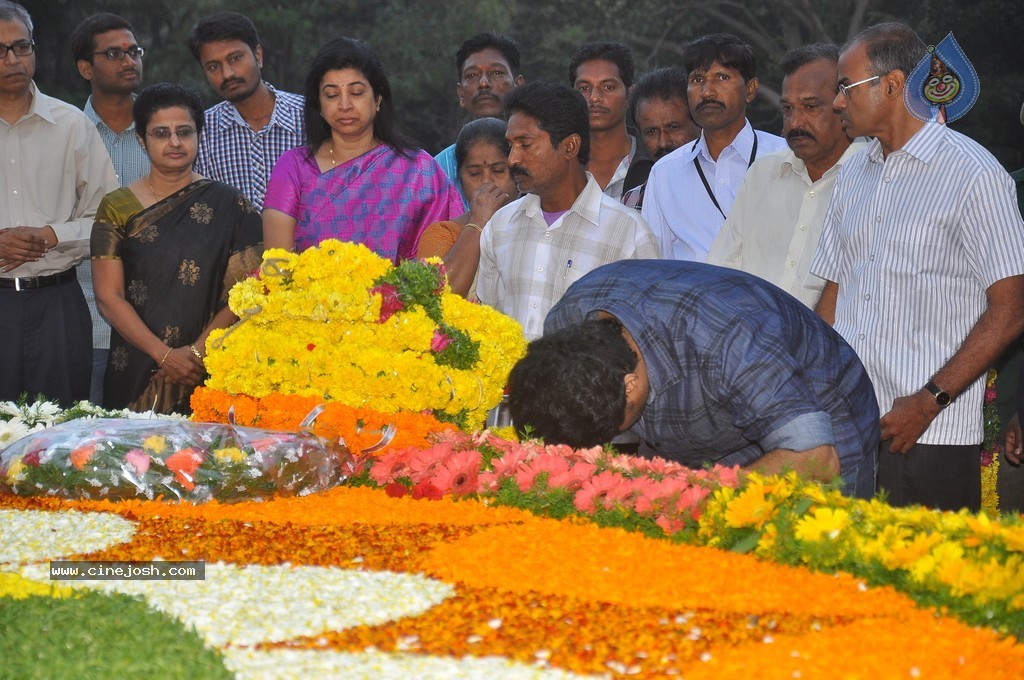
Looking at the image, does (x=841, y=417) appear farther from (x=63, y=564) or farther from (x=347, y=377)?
(x=63, y=564)

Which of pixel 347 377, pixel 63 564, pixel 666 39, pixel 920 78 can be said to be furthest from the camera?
pixel 666 39

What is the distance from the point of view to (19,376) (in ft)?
21.7

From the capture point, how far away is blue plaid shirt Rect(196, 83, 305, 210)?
22.9 feet

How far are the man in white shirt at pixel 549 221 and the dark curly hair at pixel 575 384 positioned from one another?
1849mm

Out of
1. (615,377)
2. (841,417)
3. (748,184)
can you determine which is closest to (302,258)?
(615,377)

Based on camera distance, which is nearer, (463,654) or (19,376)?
(463,654)

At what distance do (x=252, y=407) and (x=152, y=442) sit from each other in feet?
1.45

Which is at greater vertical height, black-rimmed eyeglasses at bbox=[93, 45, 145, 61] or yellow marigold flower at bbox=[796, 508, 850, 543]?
black-rimmed eyeglasses at bbox=[93, 45, 145, 61]

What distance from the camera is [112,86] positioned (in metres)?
7.38

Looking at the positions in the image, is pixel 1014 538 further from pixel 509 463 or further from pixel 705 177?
pixel 705 177

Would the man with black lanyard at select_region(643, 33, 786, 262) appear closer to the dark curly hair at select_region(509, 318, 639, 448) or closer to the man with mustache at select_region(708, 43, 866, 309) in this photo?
the man with mustache at select_region(708, 43, 866, 309)

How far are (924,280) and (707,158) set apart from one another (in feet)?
6.34

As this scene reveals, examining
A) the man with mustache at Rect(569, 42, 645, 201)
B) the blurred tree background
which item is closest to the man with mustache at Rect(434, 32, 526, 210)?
the man with mustache at Rect(569, 42, 645, 201)

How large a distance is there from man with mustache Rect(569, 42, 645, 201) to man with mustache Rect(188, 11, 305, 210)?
1.72m
